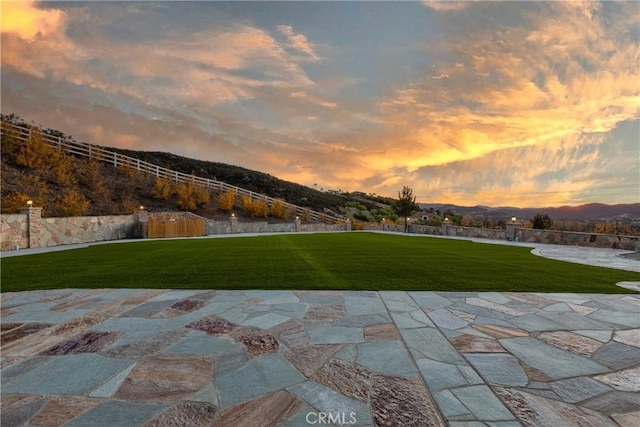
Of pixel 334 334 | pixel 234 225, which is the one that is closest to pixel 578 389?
pixel 334 334

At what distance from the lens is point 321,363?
2.28m

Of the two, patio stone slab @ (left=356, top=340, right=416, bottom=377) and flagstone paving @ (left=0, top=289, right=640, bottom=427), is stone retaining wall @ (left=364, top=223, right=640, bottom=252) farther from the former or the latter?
patio stone slab @ (left=356, top=340, right=416, bottom=377)

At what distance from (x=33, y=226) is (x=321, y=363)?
15.0m

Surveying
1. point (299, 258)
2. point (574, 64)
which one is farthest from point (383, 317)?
point (574, 64)

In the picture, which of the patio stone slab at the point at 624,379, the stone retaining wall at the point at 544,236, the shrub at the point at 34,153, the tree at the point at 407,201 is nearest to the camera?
the patio stone slab at the point at 624,379

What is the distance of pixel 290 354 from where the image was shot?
2.43 metres

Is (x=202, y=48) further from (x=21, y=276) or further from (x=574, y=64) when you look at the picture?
(x=574, y=64)

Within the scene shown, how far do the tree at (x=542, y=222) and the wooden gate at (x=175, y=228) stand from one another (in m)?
20.0

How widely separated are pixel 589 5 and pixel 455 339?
11.0m

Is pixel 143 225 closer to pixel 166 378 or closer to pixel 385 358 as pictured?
pixel 166 378

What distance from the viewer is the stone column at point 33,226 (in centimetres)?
1163

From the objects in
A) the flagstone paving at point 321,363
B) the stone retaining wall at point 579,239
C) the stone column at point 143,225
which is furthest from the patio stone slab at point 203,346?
the stone column at point 143,225

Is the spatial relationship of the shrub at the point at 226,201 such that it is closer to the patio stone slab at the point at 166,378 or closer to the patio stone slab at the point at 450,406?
the patio stone slab at the point at 166,378

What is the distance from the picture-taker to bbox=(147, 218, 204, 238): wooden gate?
17.3 metres
